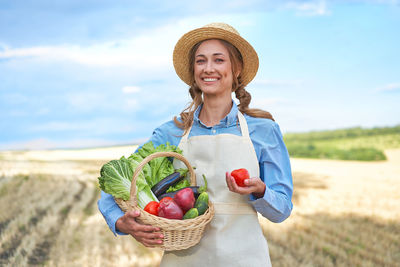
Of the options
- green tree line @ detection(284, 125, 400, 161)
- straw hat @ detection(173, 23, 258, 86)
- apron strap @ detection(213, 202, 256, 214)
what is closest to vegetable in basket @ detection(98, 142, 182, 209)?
apron strap @ detection(213, 202, 256, 214)

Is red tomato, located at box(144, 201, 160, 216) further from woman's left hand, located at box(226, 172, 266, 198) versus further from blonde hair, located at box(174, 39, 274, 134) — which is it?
blonde hair, located at box(174, 39, 274, 134)

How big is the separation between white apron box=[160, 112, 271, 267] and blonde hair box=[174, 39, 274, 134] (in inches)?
12.0

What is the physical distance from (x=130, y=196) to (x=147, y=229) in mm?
244

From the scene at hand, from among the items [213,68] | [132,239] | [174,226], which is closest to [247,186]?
[174,226]

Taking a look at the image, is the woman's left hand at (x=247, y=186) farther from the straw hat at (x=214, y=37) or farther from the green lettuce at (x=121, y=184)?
the straw hat at (x=214, y=37)

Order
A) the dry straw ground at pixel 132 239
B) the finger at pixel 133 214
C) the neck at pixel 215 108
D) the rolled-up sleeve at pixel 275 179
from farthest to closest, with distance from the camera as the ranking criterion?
the dry straw ground at pixel 132 239 < the neck at pixel 215 108 < the rolled-up sleeve at pixel 275 179 < the finger at pixel 133 214

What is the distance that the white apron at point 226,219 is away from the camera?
2654mm

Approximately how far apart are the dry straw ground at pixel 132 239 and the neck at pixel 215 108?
106 cm

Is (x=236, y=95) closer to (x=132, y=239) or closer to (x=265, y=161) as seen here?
(x=265, y=161)

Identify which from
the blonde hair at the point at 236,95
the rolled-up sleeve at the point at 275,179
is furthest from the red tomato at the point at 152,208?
the blonde hair at the point at 236,95

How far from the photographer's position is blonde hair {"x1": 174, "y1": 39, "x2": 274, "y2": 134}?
2.94 m

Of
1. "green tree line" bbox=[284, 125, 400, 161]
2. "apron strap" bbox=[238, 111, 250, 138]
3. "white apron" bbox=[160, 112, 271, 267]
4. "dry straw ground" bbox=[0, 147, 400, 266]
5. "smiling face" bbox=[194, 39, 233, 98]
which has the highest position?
"smiling face" bbox=[194, 39, 233, 98]

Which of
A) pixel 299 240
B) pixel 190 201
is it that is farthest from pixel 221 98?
pixel 299 240

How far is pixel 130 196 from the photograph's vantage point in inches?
94.1
